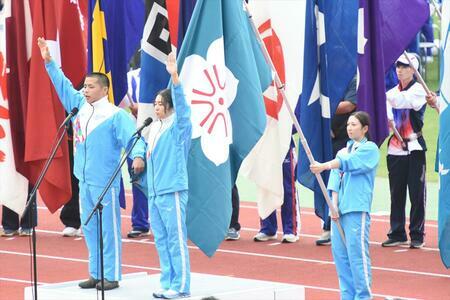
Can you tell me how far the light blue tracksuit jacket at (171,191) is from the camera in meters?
10.3

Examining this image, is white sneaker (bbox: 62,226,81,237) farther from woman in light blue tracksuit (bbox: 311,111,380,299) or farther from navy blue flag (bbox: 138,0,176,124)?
woman in light blue tracksuit (bbox: 311,111,380,299)

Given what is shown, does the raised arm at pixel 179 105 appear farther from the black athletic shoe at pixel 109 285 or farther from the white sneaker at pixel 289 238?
the white sneaker at pixel 289 238

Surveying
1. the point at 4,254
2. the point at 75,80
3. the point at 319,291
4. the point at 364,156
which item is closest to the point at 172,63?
the point at 364,156

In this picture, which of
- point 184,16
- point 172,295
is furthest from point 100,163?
point 184,16

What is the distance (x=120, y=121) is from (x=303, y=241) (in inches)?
168

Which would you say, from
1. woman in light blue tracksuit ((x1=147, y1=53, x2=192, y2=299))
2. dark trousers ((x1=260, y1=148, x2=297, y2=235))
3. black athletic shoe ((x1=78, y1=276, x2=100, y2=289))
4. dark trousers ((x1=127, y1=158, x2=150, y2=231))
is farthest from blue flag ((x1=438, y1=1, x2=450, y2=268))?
dark trousers ((x1=127, y1=158, x2=150, y2=231))

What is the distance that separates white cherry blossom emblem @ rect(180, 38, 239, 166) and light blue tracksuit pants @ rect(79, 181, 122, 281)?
92cm

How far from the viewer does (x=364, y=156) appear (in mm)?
10531

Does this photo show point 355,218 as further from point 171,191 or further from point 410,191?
point 410,191

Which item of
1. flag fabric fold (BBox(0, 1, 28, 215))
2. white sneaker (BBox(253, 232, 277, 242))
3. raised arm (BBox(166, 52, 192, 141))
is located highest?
raised arm (BBox(166, 52, 192, 141))

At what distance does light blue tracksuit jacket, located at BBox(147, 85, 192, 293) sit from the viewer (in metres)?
10.3

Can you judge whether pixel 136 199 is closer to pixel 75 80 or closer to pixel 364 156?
pixel 75 80

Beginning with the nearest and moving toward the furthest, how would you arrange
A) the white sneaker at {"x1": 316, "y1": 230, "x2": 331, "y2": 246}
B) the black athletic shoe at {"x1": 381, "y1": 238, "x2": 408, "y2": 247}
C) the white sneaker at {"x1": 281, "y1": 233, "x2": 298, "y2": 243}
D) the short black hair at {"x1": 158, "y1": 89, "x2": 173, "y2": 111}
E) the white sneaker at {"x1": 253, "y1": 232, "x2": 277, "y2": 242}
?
1. the short black hair at {"x1": 158, "y1": 89, "x2": 173, "y2": 111}
2. the black athletic shoe at {"x1": 381, "y1": 238, "x2": 408, "y2": 247}
3. the white sneaker at {"x1": 316, "y1": 230, "x2": 331, "y2": 246}
4. the white sneaker at {"x1": 281, "y1": 233, "x2": 298, "y2": 243}
5. the white sneaker at {"x1": 253, "y1": 232, "x2": 277, "y2": 242}

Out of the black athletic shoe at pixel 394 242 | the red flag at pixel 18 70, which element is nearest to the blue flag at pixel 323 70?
the black athletic shoe at pixel 394 242
